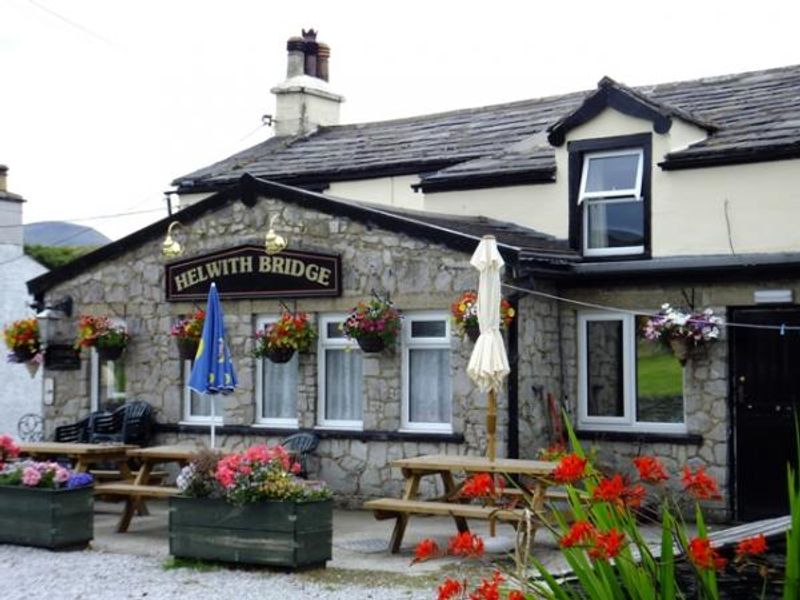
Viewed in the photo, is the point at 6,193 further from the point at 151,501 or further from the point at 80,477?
the point at 80,477

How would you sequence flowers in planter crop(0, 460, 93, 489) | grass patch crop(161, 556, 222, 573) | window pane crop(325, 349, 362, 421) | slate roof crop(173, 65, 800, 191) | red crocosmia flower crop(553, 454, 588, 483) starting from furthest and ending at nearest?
window pane crop(325, 349, 362, 421) < slate roof crop(173, 65, 800, 191) < flowers in planter crop(0, 460, 93, 489) < grass patch crop(161, 556, 222, 573) < red crocosmia flower crop(553, 454, 588, 483)

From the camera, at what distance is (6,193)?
2506cm

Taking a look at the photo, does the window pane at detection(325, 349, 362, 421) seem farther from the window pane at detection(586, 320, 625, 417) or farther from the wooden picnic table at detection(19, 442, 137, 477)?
the window pane at detection(586, 320, 625, 417)

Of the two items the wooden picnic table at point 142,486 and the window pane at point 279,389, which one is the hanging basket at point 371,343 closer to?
the window pane at point 279,389

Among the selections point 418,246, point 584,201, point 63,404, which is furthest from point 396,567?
point 63,404

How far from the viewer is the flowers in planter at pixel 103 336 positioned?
663 inches

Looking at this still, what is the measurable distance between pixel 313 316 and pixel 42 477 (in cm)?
429

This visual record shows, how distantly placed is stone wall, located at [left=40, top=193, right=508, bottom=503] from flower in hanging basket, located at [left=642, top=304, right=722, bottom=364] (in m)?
1.80

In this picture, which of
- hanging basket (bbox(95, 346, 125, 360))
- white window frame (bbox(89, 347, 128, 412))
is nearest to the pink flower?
hanging basket (bbox(95, 346, 125, 360))

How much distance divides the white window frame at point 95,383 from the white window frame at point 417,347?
4.37m

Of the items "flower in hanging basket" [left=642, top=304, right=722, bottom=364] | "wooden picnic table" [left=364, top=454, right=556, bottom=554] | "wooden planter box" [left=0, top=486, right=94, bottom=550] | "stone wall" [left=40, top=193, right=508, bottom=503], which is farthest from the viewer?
"stone wall" [left=40, top=193, right=508, bottom=503]

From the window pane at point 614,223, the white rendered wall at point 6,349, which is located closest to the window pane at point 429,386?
the window pane at point 614,223

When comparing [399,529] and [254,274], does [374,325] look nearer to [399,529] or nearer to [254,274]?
[254,274]

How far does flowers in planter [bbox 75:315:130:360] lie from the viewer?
1684cm
